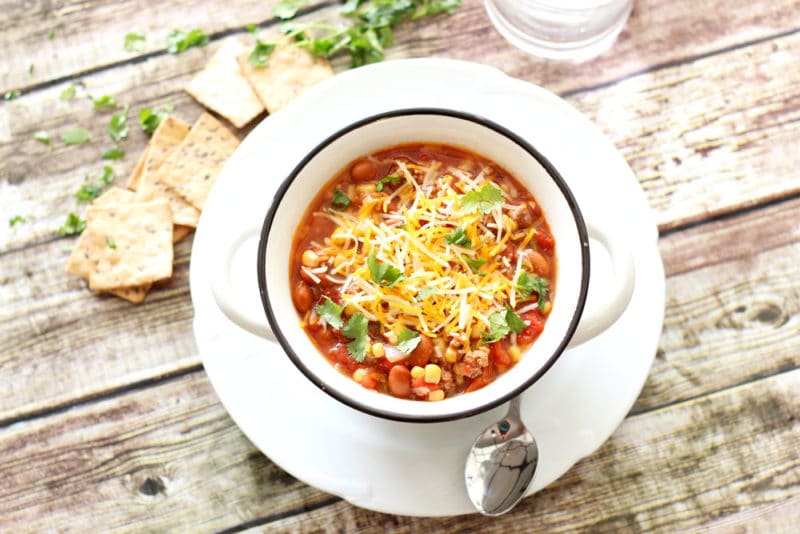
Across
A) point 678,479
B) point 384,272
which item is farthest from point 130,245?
point 678,479

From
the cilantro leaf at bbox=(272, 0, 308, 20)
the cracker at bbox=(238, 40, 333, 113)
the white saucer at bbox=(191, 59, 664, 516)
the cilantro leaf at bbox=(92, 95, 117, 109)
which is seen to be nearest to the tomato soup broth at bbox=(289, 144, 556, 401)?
the white saucer at bbox=(191, 59, 664, 516)

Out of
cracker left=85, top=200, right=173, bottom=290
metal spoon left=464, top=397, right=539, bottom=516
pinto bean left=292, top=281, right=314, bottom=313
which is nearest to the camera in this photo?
pinto bean left=292, top=281, right=314, bottom=313

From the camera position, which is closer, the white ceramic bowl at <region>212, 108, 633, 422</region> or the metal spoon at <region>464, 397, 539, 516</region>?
the white ceramic bowl at <region>212, 108, 633, 422</region>

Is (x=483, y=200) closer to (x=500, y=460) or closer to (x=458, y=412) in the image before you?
(x=458, y=412)

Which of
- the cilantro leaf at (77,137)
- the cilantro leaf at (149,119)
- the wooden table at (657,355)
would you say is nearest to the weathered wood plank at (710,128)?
the wooden table at (657,355)

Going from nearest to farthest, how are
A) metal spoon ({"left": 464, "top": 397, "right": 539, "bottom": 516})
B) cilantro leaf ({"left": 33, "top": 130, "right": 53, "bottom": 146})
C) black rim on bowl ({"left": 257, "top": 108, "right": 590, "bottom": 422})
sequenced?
1. black rim on bowl ({"left": 257, "top": 108, "right": 590, "bottom": 422})
2. metal spoon ({"left": 464, "top": 397, "right": 539, "bottom": 516})
3. cilantro leaf ({"left": 33, "top": 130, "right": 53, "bottom": 146})

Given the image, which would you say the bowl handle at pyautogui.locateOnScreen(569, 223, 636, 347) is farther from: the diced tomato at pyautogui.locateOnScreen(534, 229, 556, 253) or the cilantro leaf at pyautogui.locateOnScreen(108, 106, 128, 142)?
the cilantro leaf at pyautogui.locateOnScreen(108, 106, 128, 142)
